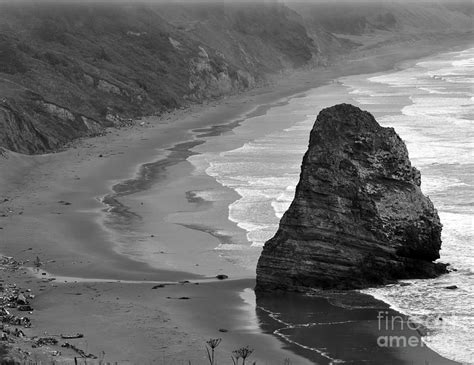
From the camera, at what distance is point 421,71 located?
95.4 m

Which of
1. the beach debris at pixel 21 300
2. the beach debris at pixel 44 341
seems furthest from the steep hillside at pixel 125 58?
the beach debris at pixel 44 341

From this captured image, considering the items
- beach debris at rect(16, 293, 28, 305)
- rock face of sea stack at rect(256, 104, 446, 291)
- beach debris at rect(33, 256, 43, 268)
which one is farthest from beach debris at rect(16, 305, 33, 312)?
rock face of sea stack at rect(256, 104, 446, 291)

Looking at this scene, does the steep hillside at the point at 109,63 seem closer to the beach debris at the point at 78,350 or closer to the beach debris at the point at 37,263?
the beach debris at the point at 37,263

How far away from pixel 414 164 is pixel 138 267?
1890 centimetres

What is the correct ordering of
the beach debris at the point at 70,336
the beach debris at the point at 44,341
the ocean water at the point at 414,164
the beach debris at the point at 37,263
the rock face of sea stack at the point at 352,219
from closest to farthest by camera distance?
the beach debris at the point at 44,341
the beach debris at the point at 70,336
the ocean water at the point at 414,164
the rock face of sea stack at the point at 352,219
the beach debris at the point at 37,263

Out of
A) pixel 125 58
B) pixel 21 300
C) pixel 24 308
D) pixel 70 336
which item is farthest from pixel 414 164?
pixel 125 58

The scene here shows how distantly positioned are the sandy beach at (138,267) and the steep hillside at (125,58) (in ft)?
17.8

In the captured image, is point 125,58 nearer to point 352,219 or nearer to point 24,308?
point 352,219

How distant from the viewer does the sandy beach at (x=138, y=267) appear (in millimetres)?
18250

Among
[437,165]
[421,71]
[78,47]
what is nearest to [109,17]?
[78,47]

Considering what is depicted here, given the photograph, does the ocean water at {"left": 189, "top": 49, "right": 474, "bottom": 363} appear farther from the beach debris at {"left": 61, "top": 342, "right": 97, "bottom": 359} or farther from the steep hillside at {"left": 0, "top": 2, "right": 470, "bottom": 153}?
the steep hillside at {"left": 0, "top": 2, "right": 470, "bottom": 153}

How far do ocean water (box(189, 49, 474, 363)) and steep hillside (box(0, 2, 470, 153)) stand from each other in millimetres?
7677

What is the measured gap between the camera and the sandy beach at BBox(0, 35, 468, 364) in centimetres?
1825

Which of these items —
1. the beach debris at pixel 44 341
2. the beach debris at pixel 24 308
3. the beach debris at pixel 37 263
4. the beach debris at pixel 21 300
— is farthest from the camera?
the beach debris at pixel 37 263
